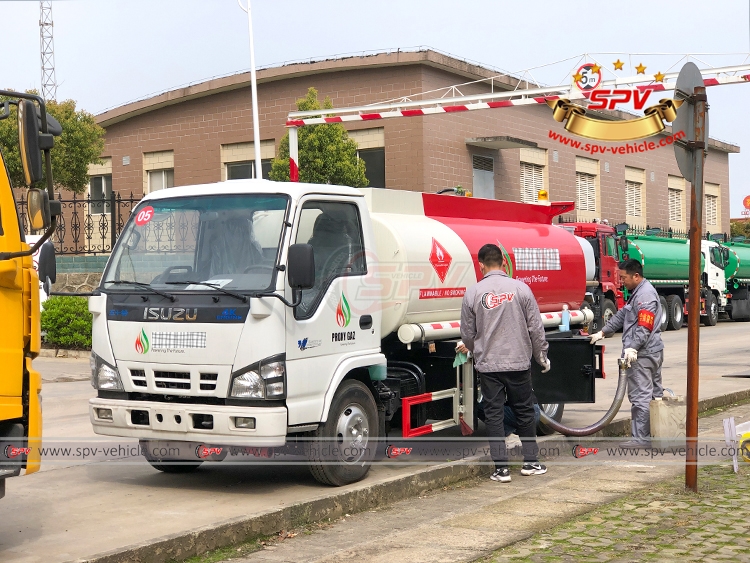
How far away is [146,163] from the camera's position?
34844mm

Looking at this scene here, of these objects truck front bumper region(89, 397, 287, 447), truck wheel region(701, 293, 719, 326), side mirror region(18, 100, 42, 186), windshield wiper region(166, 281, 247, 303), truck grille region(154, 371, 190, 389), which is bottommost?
truck wheel region(701, 293, 719, 326)

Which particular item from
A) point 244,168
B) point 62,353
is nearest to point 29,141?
point 62,353

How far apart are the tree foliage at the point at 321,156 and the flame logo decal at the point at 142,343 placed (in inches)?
722

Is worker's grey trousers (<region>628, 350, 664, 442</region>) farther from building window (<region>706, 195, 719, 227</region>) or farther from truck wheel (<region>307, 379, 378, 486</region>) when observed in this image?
building window (<region>706, 195, 719, 227</region>)

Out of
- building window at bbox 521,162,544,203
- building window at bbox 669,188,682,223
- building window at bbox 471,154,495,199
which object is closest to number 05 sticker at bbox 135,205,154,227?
building window at bbox 471,154,495,199

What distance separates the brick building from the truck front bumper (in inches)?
854

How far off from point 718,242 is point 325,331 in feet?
93.2

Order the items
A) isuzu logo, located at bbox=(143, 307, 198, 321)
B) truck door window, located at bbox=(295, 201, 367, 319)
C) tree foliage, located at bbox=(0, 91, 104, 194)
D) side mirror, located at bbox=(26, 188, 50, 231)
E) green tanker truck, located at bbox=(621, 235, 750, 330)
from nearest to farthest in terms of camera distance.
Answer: side mirror, located at bbox=(26, 188, 50, 231)
isuzu logo, located at bbox=(143, 307, 198, 321)
truck door window, located at bbox=(295, 201, 367, 319)
tree foliage, located at bbox=(0, 91, 104, 194)
green tanker truck, located at bbox=(621, 235, 750, 330)

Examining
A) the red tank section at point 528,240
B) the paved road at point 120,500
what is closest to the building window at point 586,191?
the red tank section at point 528,240

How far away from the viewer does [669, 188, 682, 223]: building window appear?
4256 centimetres

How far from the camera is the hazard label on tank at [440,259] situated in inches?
336

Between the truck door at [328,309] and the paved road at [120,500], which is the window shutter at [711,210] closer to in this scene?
the paved road at [120,500]

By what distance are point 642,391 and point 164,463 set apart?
4376 mm

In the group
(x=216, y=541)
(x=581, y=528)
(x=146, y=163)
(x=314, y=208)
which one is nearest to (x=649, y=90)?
(x=314, y=208)
